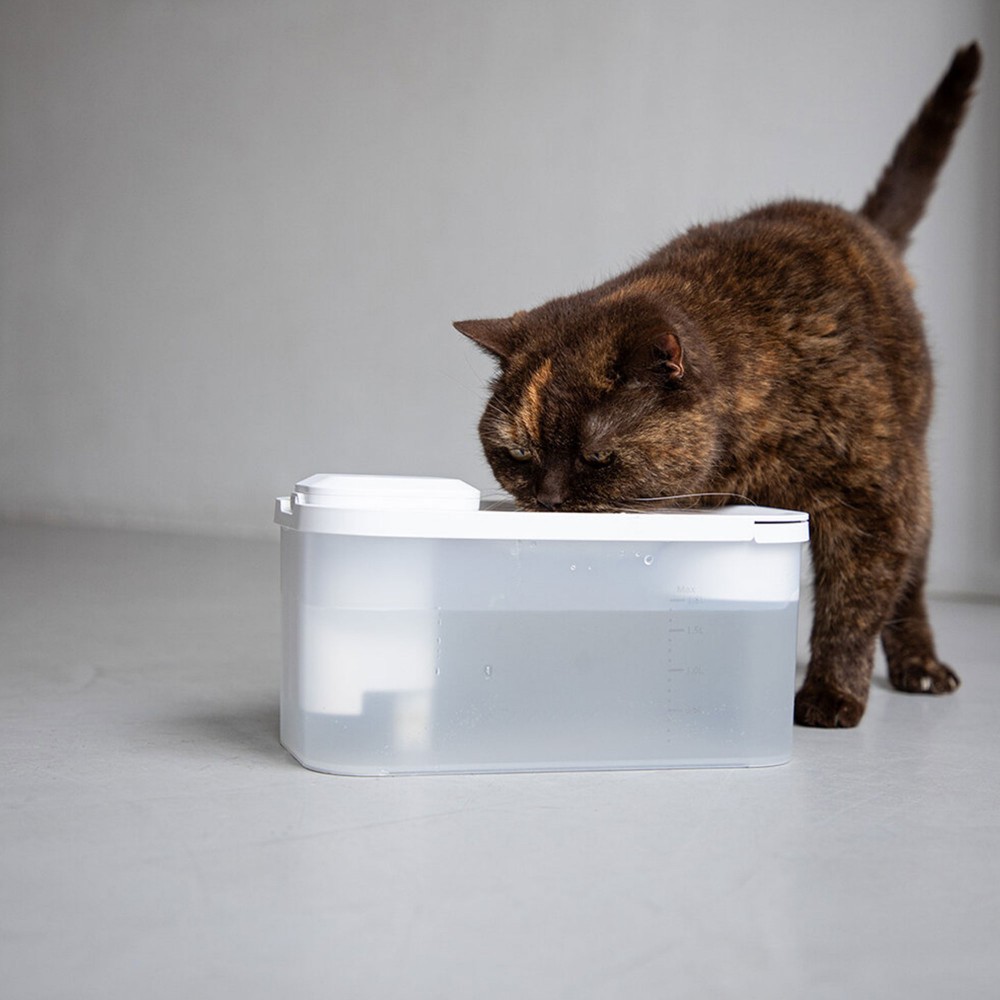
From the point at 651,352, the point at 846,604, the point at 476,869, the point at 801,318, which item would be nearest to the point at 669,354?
the point at 651,352

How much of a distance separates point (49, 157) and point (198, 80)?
3.09 ft

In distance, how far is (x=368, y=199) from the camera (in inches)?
184

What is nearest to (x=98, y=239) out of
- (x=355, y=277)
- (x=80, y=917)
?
(x=355, y=277)

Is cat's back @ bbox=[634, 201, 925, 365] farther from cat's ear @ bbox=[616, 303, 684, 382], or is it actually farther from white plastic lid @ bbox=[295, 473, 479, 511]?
white plastic lid @ bbox=[295, 473, 479, 511]

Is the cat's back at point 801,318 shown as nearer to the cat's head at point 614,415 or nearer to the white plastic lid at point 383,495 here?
the cat's head at point 614,415

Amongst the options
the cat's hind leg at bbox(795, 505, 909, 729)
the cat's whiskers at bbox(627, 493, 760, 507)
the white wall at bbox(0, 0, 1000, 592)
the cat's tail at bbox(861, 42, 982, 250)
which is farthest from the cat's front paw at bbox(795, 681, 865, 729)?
the white wall at bbox(0, 0, 1000, 592)

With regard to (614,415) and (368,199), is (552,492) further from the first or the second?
(368,199)

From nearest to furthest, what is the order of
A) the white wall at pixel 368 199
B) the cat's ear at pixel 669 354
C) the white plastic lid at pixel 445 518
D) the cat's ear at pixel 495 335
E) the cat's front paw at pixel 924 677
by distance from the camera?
the white plastic lid at pixel 445 518 < the cat's ear at pixel 669 354 < the cat's ear at pixel 495 335 < the cat's front paw at pixel 924 677 < the white wall at pixel 368 199

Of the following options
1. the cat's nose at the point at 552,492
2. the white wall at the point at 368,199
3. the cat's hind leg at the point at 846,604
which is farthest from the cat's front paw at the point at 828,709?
the white wall at the point at 368,199

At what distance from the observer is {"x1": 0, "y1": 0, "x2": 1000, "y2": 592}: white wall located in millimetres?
3561

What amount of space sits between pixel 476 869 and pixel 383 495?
0.44 metres

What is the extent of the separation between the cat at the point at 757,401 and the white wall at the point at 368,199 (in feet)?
5.91

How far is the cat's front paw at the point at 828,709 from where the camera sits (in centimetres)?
180

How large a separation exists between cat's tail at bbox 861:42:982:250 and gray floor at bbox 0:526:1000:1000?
1.11m
